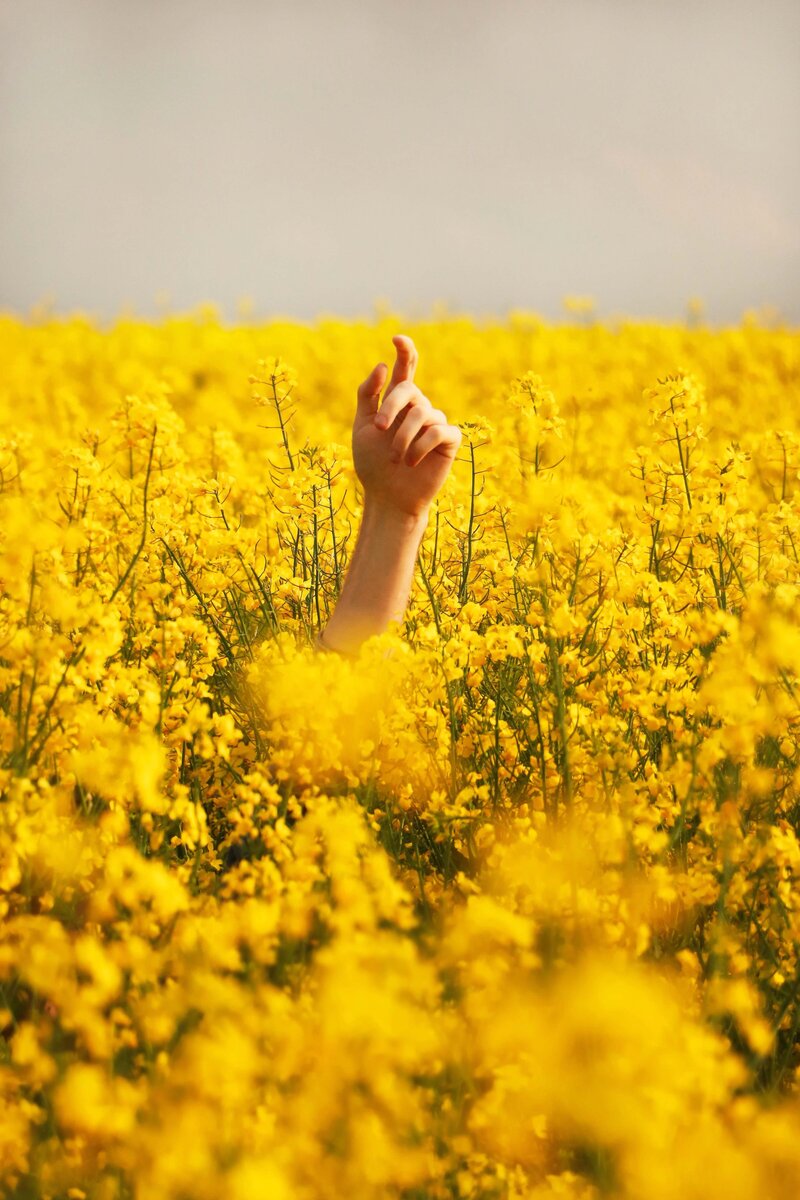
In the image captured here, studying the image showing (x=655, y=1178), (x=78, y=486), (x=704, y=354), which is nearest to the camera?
(x=655, y=1178)

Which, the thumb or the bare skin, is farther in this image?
the thumb

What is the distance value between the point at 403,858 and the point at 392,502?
0.75 metres

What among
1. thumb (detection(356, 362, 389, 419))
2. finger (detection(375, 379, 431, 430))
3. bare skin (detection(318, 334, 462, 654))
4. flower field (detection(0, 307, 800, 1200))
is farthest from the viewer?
thumb (detection(356, 362, 389, 419))

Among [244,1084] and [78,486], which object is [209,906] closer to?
[244,1084]

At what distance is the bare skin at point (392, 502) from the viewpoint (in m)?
2.40

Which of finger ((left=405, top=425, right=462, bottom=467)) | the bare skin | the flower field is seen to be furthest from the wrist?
the flower field

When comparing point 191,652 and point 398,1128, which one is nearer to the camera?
point 398,1128

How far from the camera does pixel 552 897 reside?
1597 millimetres

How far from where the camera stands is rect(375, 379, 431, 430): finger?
2.30 m

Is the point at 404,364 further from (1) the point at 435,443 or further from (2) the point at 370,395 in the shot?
(1) the point at 435,443

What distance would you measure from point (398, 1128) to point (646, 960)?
25.5 inches

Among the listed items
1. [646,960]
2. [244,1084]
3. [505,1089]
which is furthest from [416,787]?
[244,1084]

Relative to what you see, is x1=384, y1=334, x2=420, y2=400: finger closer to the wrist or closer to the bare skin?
the bare skin

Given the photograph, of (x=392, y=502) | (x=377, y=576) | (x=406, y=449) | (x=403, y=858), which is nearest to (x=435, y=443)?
(x=406, y=449)
